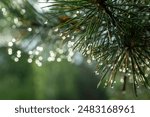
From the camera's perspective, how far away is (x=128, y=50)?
3.93 feet

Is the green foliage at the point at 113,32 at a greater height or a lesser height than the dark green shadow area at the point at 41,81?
lesser

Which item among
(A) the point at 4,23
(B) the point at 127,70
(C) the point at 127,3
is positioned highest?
(A) the point at 4,23

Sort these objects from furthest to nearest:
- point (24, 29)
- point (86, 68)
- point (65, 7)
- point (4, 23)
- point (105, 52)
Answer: point (86, 68) < point (4, 23) < point (24, 29) < point (105, 52) < point (65, 7)

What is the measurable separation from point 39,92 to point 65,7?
636 cm

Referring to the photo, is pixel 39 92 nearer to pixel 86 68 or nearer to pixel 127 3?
pixel 86 68

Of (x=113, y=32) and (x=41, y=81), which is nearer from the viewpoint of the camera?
(x=113, y=32)

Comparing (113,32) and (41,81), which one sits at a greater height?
(41,81)

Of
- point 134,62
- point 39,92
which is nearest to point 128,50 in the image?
point 134,62

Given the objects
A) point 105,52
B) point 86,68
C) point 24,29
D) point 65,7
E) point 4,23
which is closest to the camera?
point 65,7

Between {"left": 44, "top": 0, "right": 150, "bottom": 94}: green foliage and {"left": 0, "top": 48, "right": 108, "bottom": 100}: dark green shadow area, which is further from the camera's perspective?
{"left": 0, "top": 48, "right": 108, "bottom": 100}: dark green shadow area

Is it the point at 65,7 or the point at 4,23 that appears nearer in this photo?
the point at 65,7

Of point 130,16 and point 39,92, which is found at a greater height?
point 39,92

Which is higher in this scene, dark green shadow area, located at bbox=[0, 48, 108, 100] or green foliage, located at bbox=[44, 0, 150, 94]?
dark green shadow area, located at bbox=[0, 48, 108, 100]

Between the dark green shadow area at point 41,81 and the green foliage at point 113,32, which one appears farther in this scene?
the dark green shadow area at point 41,81
